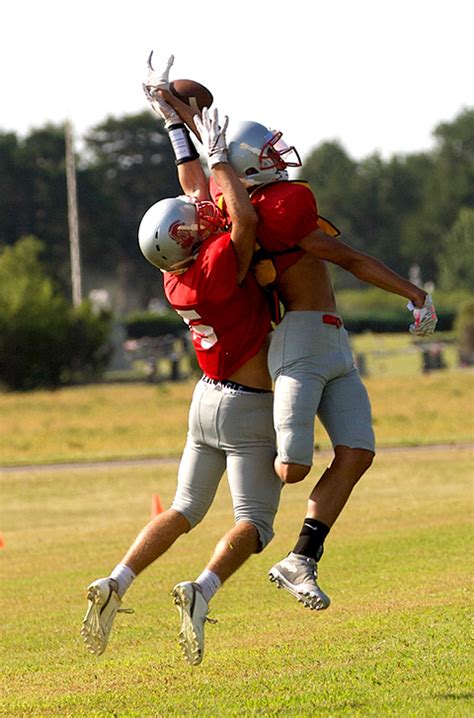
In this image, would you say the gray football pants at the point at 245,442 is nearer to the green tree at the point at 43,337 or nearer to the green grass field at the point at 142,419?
the green grass field at the point at 142,419

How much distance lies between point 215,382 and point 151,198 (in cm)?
11325

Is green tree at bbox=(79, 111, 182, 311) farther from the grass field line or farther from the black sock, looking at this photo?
the black sock

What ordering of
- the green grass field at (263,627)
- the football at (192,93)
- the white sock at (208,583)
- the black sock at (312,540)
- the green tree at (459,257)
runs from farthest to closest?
the green tree at (459,257), the football at (192,93), the black sock at (312,540), the white sock at (208,583), the green grass field at (263,627)

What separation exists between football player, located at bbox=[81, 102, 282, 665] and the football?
45 cm

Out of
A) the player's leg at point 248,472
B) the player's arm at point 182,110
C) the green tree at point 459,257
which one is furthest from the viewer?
the green tree at point 459,257

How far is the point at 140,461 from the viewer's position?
25719mm

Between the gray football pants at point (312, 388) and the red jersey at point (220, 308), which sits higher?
the red jersey at point (220, 308)

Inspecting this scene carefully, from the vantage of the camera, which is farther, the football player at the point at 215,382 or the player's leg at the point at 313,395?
the player's leg at the point at 313,395

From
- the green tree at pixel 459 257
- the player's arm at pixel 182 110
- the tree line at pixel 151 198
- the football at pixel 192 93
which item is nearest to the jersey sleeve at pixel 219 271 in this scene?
the player's arm at pixel 182 110

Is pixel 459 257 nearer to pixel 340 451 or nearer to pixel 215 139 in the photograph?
pixel 340 451

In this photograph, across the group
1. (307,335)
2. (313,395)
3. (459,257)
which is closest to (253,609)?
(313,395)

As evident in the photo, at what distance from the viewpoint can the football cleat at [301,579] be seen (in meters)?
7.15

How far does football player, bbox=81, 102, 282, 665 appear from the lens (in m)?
7.15

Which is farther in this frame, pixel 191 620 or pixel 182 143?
pixel 182 143
